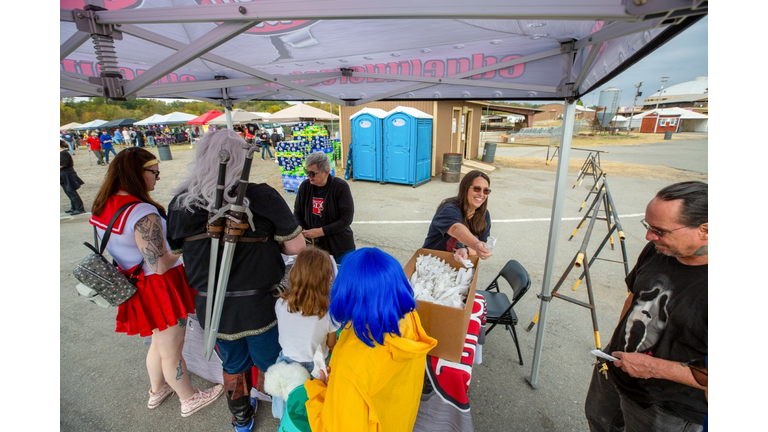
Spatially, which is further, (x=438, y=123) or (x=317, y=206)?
(x=438, y=123)

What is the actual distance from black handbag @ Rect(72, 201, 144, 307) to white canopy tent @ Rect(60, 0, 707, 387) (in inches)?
36.2

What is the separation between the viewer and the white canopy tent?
3.53ft

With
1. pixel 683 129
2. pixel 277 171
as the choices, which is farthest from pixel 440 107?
pixel 683 129

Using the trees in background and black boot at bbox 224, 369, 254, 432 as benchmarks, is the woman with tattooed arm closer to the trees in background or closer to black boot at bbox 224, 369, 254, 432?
black boot at bbox 224, 369, 254, 432

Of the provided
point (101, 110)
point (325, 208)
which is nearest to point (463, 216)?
point (325, 208)

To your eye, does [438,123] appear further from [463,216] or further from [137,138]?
[137,138]

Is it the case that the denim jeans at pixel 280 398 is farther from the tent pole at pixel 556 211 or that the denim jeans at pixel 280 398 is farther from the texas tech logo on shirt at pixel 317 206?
the tent pole at pixel 556 211

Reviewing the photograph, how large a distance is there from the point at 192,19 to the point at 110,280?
5.12 feet

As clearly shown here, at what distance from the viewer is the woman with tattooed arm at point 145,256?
1.85m

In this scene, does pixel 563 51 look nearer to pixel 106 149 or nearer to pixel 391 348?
pixel 391 348

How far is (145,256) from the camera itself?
1.89 m

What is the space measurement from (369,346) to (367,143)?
948cm

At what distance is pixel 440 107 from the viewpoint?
11031mm

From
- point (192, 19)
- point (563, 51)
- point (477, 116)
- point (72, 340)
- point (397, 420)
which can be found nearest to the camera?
point (192, 19)
